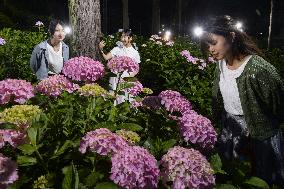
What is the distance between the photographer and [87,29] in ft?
19.0

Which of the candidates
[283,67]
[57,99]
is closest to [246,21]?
[283,67]

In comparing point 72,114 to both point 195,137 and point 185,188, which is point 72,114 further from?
point 185,188

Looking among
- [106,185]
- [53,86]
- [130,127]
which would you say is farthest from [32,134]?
[53,86]

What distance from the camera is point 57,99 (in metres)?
2.70

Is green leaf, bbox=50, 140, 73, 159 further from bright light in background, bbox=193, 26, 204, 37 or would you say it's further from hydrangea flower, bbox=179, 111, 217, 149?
bright light in background, bbox=193, 26, 204, 37

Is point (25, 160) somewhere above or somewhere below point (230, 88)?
below

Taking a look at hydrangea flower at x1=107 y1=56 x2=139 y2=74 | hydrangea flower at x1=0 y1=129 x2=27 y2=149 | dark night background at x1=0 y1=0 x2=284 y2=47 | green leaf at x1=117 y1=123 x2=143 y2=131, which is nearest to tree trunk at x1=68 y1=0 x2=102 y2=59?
hydrangea flower at x1=107 y1=56 x2=139 y2=74

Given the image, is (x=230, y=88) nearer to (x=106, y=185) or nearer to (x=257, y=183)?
(x=257, y=183)

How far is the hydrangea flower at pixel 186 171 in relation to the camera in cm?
166

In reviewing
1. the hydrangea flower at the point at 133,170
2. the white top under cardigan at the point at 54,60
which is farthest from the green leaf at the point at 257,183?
the white top under cardigan at the point at 54,60

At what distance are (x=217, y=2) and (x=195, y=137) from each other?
1193 inches

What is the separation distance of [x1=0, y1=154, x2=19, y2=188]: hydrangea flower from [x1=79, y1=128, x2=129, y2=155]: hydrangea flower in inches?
11.1

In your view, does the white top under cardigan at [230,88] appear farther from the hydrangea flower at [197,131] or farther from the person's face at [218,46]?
the hydrangea flower at [197,131]

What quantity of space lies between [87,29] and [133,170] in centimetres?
441
